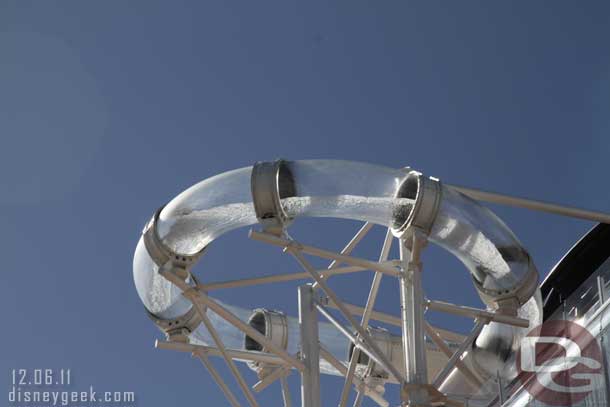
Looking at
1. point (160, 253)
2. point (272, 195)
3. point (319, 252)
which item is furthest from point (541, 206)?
point (160, 253)

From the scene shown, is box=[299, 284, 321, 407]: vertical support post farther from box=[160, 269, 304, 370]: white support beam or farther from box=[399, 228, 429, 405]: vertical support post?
box=[399, 228, 429, 405]: vertical support post

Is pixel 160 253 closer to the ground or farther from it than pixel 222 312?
farther from it

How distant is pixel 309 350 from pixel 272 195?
7.46ft

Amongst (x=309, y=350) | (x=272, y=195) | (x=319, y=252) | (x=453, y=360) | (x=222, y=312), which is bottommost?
(x=453, y=360)

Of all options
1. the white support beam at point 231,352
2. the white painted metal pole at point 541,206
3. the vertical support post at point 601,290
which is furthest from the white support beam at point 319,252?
the vertical support post at point 601,290

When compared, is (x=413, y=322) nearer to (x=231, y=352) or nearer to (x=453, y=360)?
(x=453, y=360)

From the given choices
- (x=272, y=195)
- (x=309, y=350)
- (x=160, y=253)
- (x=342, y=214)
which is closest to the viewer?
(x=272, y=195)

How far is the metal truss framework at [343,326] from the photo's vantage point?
14.8 meters

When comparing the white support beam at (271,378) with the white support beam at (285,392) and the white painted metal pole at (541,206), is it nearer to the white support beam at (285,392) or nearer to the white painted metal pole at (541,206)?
the white support beam at (285,392)

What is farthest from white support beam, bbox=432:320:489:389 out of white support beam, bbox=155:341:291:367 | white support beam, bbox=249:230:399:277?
white support beam, bbox=155:341:291:367

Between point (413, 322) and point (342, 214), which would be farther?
point (342, 214)

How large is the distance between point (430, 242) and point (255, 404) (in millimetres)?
3083

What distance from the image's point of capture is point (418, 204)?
1530 cm

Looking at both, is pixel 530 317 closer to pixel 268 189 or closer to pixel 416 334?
pixel 416 334
